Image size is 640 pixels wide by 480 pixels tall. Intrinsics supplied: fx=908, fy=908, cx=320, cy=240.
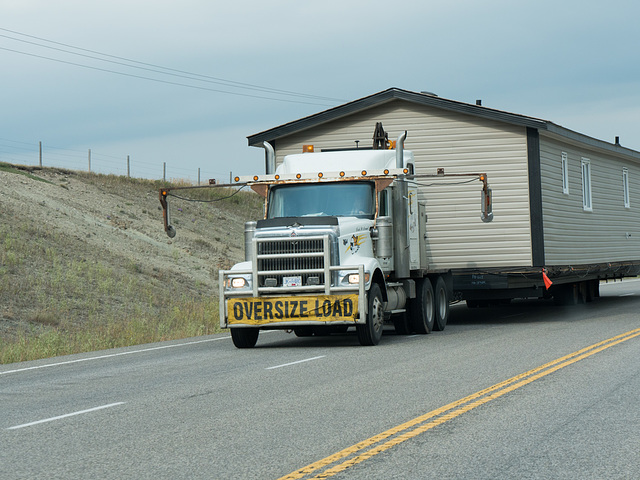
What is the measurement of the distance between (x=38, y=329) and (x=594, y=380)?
744 inches

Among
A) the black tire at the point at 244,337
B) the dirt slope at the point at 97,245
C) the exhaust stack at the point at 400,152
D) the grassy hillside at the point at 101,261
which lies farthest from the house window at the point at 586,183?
the dirt slope at the point at 97,245

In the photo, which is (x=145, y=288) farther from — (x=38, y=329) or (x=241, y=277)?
(x=241, y=277)

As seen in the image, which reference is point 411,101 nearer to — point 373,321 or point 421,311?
point 421,311

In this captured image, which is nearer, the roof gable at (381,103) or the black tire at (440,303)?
the black tire at (440,303)

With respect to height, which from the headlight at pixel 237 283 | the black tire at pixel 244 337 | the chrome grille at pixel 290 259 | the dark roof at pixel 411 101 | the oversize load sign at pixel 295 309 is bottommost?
the black tire at pixel 244 337

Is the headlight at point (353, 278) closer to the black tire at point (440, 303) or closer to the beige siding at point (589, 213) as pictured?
the black tire at point (440, 303)

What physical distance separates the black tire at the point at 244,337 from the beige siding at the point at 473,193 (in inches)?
235

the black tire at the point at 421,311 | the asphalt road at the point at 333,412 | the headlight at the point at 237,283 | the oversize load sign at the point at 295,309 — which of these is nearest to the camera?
the asphalt road at the point at 333,412

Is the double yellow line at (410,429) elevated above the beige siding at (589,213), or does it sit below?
below

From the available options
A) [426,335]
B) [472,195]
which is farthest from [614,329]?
[472,195]

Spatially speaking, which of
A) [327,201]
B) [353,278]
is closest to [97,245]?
[327,201]

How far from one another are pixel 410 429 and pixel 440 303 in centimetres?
1127

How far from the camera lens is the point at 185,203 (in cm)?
5803

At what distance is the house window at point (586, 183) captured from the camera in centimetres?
2375
